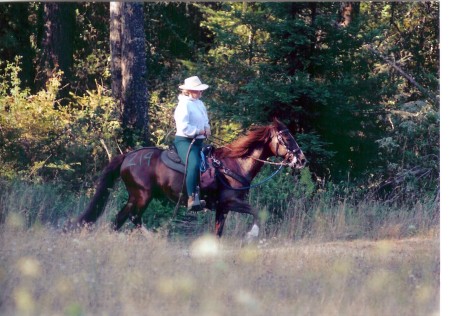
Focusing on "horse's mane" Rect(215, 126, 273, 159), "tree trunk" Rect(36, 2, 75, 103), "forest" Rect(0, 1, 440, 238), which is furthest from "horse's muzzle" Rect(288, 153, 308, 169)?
"tree trunk" Rect(36, 2, 75, 103)

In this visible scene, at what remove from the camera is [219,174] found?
511 inches

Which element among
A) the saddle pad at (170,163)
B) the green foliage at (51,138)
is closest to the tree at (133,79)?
the green foliage at (51,138)

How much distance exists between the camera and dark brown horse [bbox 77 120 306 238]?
12.9m

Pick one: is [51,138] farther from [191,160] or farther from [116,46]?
[191,160]

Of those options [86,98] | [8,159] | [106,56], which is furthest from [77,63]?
[8,159]

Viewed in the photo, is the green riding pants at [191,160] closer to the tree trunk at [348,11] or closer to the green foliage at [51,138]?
the green foliage at [51,138]

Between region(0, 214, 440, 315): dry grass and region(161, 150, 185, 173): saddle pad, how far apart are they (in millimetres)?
1425

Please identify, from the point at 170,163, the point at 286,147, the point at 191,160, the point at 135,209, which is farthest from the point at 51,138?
the point at 286,147

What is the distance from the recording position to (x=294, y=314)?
923 cm

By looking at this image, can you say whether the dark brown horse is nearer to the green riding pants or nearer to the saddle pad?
the saddle pad

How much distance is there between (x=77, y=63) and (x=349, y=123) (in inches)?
402

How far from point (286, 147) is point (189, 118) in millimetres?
1543

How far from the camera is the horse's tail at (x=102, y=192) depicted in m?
13.5

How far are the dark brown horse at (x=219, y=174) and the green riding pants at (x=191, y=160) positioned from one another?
264mm
